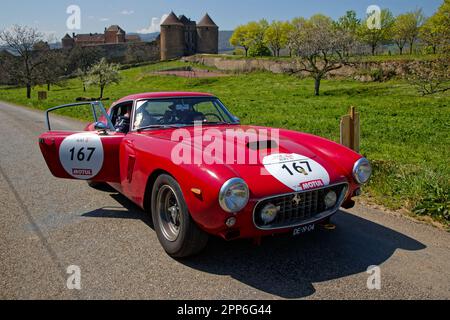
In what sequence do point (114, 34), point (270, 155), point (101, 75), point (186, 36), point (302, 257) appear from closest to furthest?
point (302, 257)
point (270, 155)
point (101, 75)
point (186, 36)
point (114, 34)

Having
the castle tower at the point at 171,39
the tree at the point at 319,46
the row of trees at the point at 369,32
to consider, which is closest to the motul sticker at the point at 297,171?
the row of trees at the point at 369,32

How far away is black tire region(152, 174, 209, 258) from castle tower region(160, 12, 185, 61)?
331ft

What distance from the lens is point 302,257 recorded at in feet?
12.3

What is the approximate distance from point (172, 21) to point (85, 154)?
4163 inches

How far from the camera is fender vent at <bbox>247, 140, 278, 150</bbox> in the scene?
13.2 ft

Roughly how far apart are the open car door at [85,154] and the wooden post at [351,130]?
3602 mm

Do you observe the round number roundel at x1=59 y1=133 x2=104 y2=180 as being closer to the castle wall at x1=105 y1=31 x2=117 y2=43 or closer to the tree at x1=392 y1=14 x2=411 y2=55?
the tree at x1=392 y1=14 x2=411 y2=55

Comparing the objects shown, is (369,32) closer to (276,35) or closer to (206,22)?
(276,35)

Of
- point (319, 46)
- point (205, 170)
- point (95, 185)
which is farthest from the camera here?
point (319, 46)

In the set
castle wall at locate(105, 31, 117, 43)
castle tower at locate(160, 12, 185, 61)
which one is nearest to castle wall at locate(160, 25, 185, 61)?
castle tower at locate(160, 12, 185, 61)

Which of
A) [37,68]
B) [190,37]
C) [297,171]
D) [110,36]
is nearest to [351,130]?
[297,171]

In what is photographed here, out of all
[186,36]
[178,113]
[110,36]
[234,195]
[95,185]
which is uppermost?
[110,36]

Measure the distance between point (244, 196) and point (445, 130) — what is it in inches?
403
